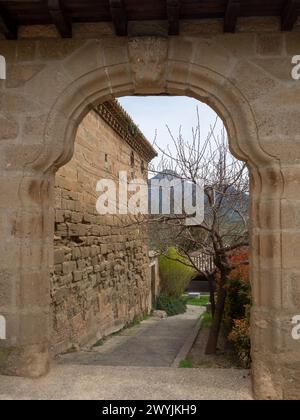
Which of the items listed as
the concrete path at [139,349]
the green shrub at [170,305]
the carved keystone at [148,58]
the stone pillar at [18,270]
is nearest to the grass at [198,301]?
the green shrub at [170,305]

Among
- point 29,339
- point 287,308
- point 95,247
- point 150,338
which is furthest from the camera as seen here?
point 150,338

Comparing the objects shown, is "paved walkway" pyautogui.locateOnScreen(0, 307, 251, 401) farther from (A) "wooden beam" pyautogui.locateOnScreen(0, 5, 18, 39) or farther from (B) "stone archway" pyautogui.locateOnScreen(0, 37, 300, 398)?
(A) "wooden beam" pyautogui.locateOnScreen(0, 5, 18, 39)

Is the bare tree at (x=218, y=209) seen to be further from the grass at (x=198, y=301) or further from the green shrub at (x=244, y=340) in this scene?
the grass at (x=198, y=301)

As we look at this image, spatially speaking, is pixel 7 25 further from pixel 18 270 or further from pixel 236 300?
pixel 236 300

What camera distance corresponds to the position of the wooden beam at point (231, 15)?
8.75 feet

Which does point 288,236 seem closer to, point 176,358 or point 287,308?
point 287,308

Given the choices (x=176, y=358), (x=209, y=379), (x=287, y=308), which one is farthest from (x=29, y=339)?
(x=176, y=358)

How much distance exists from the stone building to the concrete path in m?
0.28

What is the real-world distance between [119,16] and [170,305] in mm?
14173

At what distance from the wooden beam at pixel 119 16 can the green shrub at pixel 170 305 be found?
1362 cm

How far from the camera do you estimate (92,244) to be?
7391 millimetres

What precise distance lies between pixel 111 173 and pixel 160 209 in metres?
1.33

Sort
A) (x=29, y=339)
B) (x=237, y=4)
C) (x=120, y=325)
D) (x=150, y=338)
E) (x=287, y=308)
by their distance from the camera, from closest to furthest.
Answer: (x=237, y=4)
(x=287, y=308)
(x=29, y=339)
(x=150, y=338)
(x=120, y=325)
